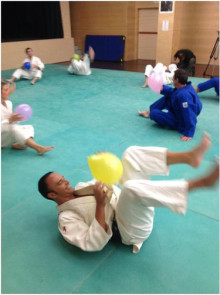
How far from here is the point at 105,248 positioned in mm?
1837

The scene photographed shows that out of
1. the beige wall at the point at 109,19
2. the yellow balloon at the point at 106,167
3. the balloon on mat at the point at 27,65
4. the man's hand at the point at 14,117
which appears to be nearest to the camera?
the yellow balloon at the point at 106,167

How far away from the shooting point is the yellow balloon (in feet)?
5.23

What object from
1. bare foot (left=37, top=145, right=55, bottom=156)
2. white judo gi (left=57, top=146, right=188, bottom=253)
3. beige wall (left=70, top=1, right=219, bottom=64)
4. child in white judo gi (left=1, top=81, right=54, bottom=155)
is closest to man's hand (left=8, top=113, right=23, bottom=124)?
child in white judo gi (left=1, top=81, right=54, bottom=155)

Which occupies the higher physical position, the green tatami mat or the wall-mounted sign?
the wall-mounted sign

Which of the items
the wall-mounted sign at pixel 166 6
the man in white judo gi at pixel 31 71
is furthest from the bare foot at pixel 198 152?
the wall-mounted sign at pixel 166 6

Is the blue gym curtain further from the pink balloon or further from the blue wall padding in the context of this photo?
the pink balloon

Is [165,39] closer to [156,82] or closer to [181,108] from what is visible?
[156,82]

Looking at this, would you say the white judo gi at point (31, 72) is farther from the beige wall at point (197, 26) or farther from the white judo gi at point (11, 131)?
the beige wall at point (197, 26)

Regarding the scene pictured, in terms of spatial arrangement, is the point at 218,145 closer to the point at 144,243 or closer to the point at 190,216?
the point at 190,216

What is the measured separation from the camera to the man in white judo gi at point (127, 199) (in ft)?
4.81

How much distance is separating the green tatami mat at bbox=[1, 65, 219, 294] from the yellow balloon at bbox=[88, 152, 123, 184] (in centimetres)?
54

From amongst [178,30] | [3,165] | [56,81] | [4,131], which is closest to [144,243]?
[3,165]

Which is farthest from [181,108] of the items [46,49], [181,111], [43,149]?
[46,49]

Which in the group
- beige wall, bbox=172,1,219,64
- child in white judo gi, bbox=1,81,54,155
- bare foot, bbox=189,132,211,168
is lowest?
child in white judo gi, bbox=1,81,54,155
